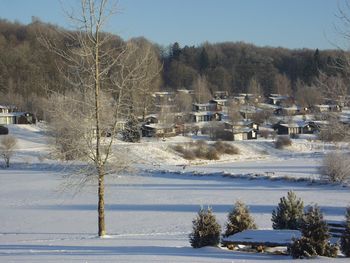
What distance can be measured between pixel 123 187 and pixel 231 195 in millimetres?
8103

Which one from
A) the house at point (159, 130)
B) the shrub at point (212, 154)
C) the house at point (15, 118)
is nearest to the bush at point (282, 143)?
the shrub at point (212, 154)

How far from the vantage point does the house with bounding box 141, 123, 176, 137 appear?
74.9 m

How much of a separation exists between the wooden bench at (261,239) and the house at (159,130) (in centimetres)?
6144

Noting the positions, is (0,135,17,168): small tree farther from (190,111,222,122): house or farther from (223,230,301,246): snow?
(190,111,222,122): house

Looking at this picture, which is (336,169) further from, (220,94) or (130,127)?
(220,94)

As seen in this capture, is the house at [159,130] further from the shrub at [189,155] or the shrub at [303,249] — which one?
the shrub at [303,249]

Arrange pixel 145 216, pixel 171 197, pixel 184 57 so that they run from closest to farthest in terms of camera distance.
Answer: pixel 145 216 < pixel 171 197 < pixel 184 57

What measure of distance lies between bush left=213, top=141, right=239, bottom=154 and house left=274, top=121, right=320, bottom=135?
23.3 metres

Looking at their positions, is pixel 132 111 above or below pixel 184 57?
below

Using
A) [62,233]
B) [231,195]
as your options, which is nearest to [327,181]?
[231,195]

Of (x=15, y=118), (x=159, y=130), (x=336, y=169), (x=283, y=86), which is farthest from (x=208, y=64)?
(x=336, y=169)

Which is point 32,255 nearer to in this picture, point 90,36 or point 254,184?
point 90,36

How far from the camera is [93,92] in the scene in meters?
16.2

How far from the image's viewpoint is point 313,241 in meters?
10.8
